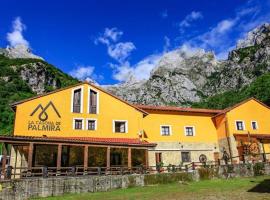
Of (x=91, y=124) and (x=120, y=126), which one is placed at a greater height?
(x=91, y=124)

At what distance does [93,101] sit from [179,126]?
1114 cm

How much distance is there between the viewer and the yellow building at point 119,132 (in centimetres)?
2622

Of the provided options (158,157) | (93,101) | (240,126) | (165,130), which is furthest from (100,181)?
(240,126)

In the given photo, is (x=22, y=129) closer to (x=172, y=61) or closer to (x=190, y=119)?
(x=190, y=119)

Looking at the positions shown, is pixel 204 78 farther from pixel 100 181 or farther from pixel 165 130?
pixel 100 181

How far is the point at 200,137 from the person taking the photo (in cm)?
3497

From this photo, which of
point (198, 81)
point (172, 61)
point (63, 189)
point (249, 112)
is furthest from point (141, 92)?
point (63, 189)

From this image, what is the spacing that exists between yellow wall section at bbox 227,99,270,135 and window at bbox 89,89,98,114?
53.3 ft

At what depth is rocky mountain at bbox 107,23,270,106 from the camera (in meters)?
93.3

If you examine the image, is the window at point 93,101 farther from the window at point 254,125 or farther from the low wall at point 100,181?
the window at point 254,125

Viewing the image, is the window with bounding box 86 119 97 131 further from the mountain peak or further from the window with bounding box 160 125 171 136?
the mountain peak

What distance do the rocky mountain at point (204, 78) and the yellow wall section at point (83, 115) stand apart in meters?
64.1

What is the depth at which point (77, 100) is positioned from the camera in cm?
3002

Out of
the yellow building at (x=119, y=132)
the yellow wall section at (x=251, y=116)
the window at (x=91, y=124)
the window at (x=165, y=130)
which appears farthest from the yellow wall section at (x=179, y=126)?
the window at (x=91, y=124)
